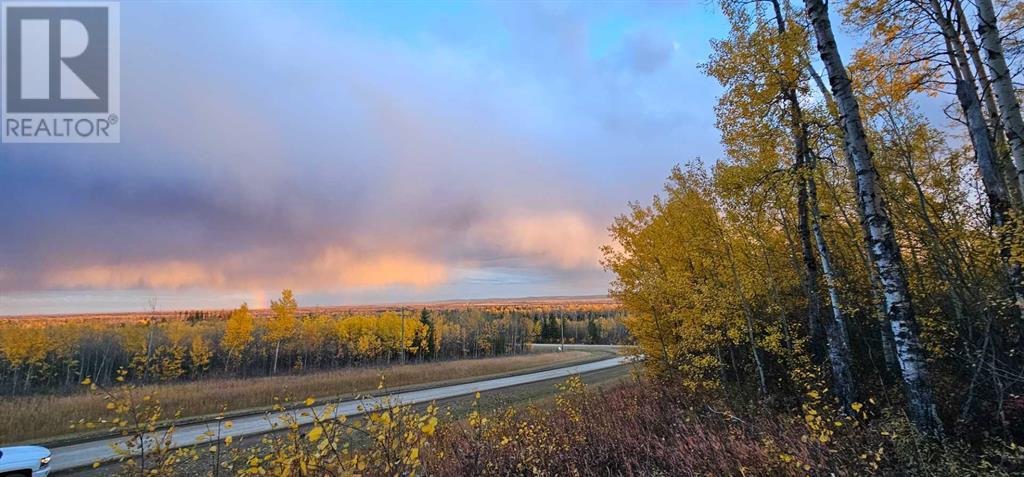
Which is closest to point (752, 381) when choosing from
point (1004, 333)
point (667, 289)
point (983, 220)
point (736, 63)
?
point (667, 289)

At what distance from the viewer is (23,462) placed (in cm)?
795

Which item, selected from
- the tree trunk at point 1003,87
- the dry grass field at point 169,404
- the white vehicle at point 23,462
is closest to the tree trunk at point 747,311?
the tree trunk at point 1003,87

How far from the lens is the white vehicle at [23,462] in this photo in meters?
7.73

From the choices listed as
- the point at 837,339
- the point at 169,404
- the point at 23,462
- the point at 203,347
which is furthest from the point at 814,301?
the point at 203,347

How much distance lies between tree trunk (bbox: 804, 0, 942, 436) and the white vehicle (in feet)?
47.9

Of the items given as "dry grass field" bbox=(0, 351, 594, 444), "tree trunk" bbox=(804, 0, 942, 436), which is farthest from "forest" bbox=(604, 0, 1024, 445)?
"dry grass field" bbox=(0, 351, 594, 444)

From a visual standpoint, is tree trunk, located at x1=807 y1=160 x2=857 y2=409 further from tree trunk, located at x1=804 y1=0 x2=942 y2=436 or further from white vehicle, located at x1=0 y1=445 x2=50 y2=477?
white vehicle, located at x1=0 y1=445 x2=50 y2=477

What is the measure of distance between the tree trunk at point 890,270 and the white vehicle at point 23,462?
14.6m

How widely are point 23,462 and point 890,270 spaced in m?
14.9

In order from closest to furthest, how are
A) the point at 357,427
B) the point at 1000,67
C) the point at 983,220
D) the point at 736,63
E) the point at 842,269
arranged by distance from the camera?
the point at 357,427
the point at 1000,67
the point at 983,220
the point at 736,63
the point at 842,269

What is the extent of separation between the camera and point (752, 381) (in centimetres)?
1277

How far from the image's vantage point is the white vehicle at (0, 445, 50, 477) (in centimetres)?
773

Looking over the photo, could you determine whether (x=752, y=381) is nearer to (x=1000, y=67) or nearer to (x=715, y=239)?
(x=715, y=239)

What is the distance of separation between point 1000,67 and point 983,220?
257 cm
